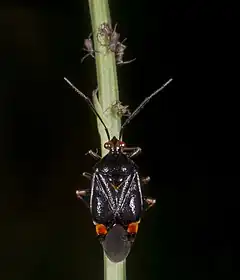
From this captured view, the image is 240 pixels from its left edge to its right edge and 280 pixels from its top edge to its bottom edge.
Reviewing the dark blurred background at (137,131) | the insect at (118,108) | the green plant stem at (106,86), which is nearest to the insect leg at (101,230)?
the green plant stem at (106,86)

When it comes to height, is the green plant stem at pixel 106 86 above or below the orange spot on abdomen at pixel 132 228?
above

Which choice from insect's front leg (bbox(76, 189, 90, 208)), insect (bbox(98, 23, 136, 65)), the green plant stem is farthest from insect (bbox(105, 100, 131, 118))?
insect's front leg (bbox(76, 189, 90, 208))

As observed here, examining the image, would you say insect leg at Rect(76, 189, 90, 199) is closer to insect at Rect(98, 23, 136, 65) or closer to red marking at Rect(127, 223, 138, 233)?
red marking at Rect(127, 223, 138, 233)

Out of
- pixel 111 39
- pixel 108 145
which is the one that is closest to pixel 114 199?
pixel 108 145

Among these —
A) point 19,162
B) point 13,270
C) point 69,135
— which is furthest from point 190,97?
point 13,270

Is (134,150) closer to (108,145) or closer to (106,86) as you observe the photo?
(108,145)

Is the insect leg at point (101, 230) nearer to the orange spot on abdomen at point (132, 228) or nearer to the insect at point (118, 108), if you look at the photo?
the orange spot on abdomen at point (132, 228)
